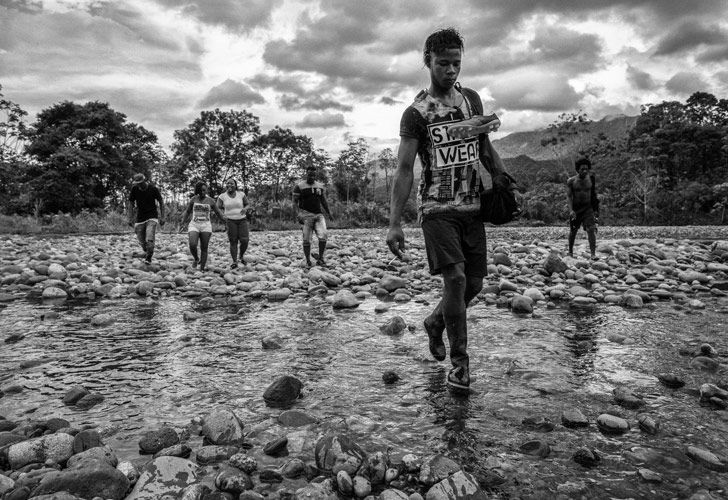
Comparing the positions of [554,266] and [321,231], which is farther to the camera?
[321,231]

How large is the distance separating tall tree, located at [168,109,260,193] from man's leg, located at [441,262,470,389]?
41.4 metres

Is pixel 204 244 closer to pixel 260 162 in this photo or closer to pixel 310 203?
pixel 310 203

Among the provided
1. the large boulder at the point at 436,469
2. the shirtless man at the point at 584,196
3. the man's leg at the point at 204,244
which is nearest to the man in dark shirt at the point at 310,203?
the man's leg at the point at 204,244

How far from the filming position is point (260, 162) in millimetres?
45719

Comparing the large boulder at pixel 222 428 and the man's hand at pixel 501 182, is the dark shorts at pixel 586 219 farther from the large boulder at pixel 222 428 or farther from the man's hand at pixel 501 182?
the large boulder at pixel 222 428

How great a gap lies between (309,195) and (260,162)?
37243 millimetres

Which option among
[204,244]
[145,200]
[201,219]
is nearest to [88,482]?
[204,244]

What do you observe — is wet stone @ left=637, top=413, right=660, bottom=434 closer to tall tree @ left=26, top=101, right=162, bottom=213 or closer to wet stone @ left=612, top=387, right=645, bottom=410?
wet stone @ left=612, top=387, right=645, bottom=410

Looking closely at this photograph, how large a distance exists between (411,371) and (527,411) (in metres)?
1.03

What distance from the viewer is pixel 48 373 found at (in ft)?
12.4

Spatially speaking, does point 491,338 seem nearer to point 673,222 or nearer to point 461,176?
point 461,176

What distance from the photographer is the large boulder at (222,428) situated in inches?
100

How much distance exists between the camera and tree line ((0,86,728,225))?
36.3 meters

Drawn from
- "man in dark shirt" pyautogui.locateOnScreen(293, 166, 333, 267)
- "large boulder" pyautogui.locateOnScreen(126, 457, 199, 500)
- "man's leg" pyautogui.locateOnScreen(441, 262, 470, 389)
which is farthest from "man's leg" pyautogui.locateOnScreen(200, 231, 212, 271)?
"large boulder" pyautogui.locateOnScreen(126, 457, 199, 500)
